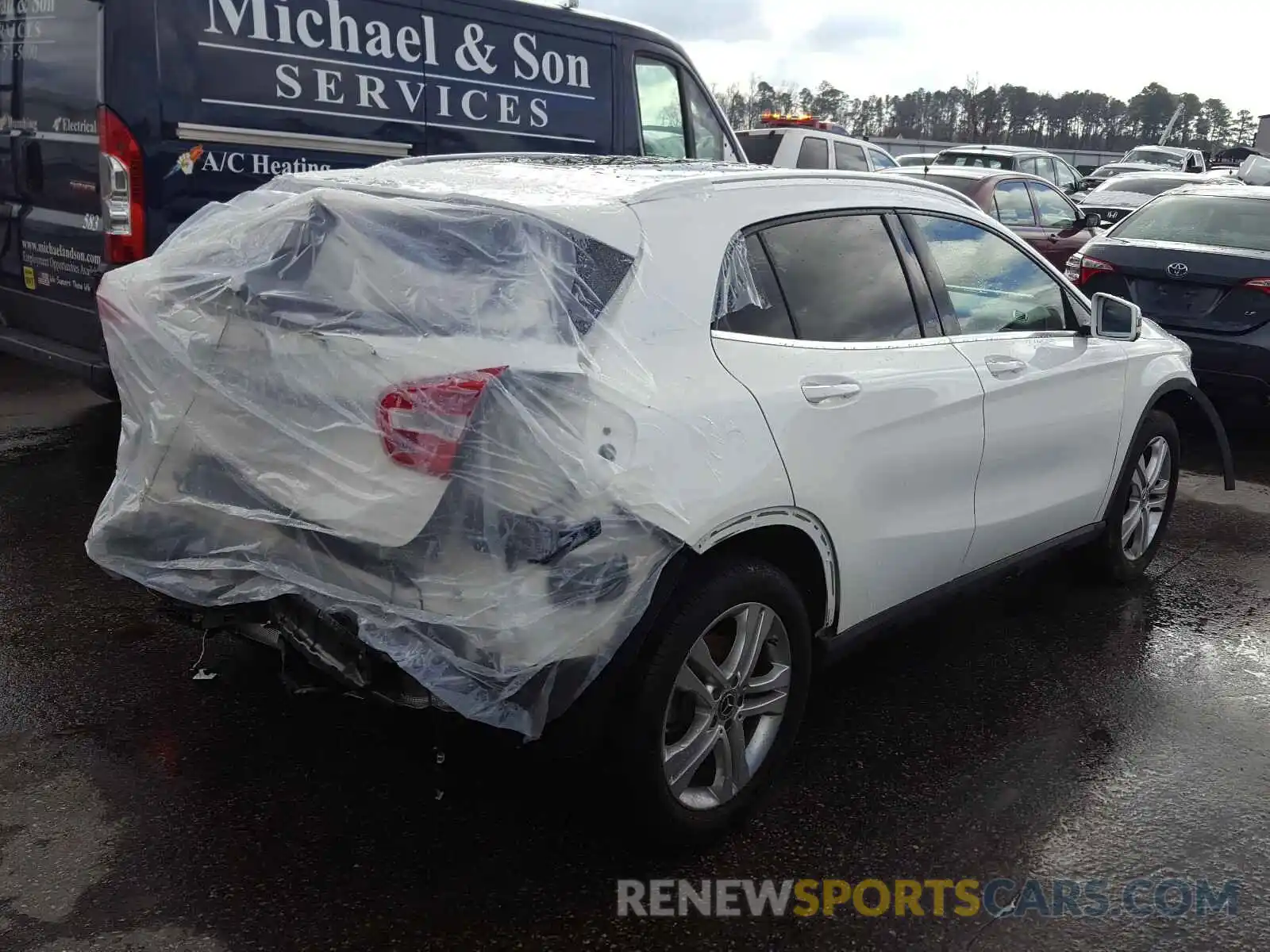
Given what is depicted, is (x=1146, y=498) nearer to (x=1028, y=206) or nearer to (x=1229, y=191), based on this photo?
(x=1229, y=191)

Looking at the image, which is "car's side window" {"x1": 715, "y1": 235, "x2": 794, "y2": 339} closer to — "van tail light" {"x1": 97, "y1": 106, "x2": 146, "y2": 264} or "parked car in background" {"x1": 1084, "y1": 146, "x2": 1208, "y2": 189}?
"van tail light" {"x1": 97, "y1": 106, "x2": 146, "y2": 264}

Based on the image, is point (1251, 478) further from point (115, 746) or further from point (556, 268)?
point (115, 746)

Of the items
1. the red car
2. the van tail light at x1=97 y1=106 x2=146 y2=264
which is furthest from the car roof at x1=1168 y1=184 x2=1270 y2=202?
the van tail light at x1=97 y1=106 x2=146 y2=264

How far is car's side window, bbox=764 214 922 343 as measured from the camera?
10.4 ft

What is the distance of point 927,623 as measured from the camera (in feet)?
14.6

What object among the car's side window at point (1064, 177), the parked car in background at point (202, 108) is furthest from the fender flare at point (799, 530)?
the car's side window at point (1064, 177)

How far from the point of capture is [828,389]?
9.98 ft

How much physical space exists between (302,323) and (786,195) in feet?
4.56

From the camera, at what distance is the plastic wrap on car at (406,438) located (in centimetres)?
244

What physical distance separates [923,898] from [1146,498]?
2.72m

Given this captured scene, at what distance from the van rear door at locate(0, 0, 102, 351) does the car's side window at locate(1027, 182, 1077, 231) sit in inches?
357

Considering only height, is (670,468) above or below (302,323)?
below

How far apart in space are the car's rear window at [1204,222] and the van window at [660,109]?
10.2 feet

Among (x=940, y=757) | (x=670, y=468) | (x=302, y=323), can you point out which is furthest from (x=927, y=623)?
(x=302, y=323)
